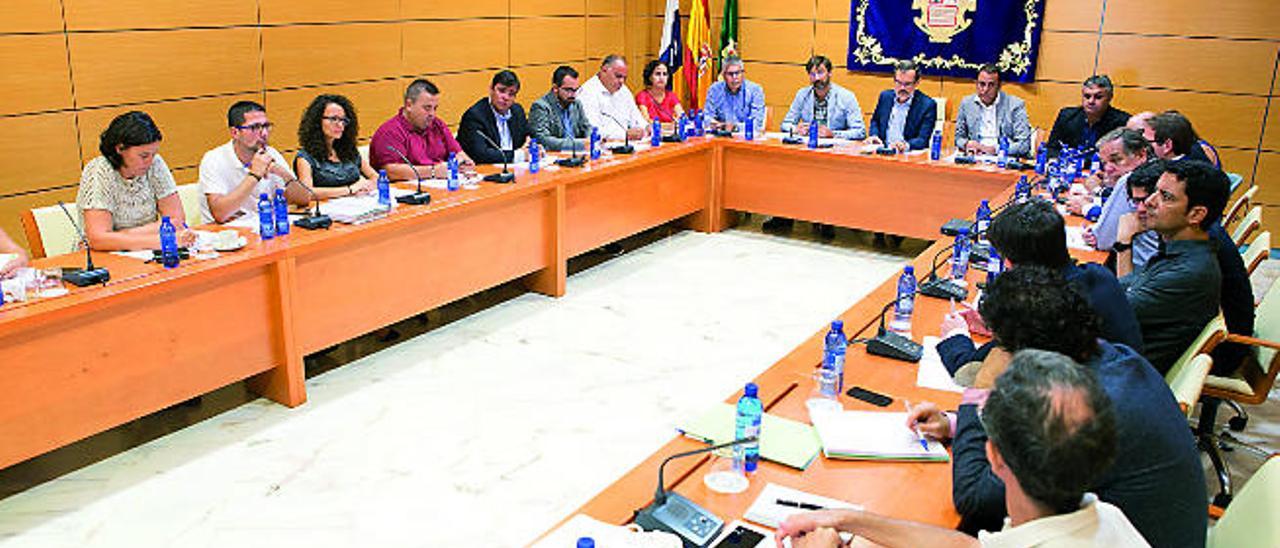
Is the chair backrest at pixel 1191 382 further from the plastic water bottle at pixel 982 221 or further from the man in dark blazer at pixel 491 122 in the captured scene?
the man in dark blazer at pixel 491 122

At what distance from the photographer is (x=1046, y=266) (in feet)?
8.80

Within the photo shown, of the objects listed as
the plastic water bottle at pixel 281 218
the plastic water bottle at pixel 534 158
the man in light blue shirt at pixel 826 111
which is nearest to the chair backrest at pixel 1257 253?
the man in light blue shirt at pixel 826 111

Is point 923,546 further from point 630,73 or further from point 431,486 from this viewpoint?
point 630,73

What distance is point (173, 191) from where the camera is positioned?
4.05 meters

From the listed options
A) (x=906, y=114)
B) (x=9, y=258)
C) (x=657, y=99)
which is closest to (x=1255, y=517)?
(x=9, y=258)

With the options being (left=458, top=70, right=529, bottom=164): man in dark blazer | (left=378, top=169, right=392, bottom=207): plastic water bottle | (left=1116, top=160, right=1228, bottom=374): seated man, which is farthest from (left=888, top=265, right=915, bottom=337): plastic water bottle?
(left=458, top=70, right=529, bottom=164): man in dark blazer

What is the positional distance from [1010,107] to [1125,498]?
5.17m

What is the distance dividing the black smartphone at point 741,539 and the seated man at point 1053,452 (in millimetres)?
510

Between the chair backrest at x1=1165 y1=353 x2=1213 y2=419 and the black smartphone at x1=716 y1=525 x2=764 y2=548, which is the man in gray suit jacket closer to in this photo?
the chair backrest at x1=1165 y1=353 x2=1213 y2=419

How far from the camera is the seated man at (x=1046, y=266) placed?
8.63 feet

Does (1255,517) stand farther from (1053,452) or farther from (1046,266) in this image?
(1046,266)

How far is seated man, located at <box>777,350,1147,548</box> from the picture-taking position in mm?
1428

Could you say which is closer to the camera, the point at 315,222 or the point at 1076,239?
the point at 315,222

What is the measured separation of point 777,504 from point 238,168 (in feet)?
10.7
